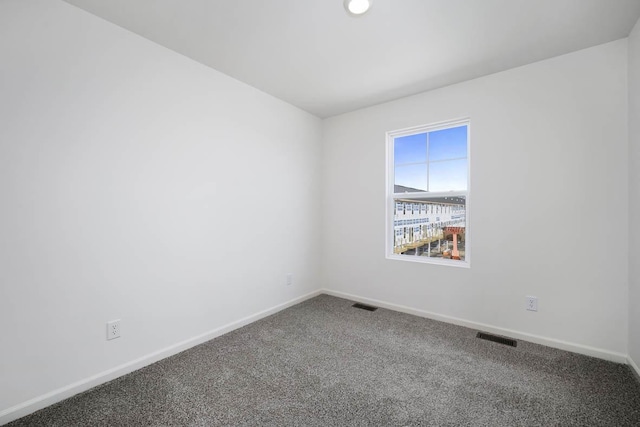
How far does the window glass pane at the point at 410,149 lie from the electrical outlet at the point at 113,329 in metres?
2.99

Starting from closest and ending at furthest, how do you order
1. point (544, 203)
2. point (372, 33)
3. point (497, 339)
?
point (372, 33), point (544, 203), point (497, 339)

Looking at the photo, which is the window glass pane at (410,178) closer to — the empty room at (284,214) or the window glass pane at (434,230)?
the empty room at (284,214)

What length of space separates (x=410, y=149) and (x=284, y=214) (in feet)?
5.30

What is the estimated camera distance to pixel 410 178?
321 centimetres

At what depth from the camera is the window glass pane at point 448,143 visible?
112 inches

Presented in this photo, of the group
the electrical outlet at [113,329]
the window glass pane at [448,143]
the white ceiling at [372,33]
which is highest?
the white ceiling at [372,33]

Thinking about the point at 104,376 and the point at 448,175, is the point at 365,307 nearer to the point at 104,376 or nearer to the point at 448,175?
the point at 448,175

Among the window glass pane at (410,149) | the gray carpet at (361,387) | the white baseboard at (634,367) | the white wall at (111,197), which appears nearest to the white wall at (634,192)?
the white baseboard at (634,367)

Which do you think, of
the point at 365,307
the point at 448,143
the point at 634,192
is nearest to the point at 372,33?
the point at 448,143

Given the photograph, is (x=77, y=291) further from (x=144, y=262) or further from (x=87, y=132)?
(x=87, y=132)

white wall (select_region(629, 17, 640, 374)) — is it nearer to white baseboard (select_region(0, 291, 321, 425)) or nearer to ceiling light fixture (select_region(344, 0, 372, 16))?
ceiling light fixture (select_region(344, 0, 372, 16))

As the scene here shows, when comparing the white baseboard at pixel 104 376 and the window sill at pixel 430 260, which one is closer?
the white baseboard at pixel 104 376

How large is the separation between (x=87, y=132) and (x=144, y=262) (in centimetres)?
94

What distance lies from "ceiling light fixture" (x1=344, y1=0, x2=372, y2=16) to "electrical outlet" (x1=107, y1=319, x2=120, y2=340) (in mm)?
2548
